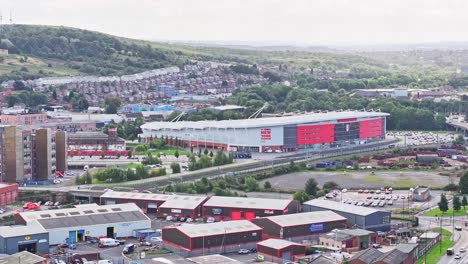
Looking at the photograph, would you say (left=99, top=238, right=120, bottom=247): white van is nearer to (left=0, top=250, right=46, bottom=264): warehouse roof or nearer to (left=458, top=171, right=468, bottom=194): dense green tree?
(left=0, top=250, right=46, bottom=264): warehouse roof

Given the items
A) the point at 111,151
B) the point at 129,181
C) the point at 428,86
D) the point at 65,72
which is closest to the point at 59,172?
the point at 129,181

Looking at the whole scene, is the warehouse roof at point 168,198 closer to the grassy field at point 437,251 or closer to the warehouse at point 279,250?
the warehouse at point 279,250

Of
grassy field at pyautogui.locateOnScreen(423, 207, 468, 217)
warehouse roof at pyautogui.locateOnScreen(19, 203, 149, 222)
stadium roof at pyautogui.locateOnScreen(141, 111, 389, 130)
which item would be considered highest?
stadium roof at pyautogui.locateOnScreen(141, 111, 389, 130)

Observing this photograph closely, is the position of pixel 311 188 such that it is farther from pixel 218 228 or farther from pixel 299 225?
pixel 218 228

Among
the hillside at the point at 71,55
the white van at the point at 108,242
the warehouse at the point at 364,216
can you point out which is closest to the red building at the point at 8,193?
the white van at the point at 108,242

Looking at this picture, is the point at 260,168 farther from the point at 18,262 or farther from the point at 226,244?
the point at 18,262

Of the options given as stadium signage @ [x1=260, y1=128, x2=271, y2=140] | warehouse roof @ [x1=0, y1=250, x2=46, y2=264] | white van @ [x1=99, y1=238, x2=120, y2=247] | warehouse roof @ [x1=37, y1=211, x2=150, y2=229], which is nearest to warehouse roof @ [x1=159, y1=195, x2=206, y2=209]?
warehouse roof @ [x1=37, y1=211, x2=150, y2=229]

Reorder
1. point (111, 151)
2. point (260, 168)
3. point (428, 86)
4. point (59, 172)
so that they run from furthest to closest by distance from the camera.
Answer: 1. point (428, 86)
2. point (111, 151)
3. point (260, 168)
4. point (59, 172)
